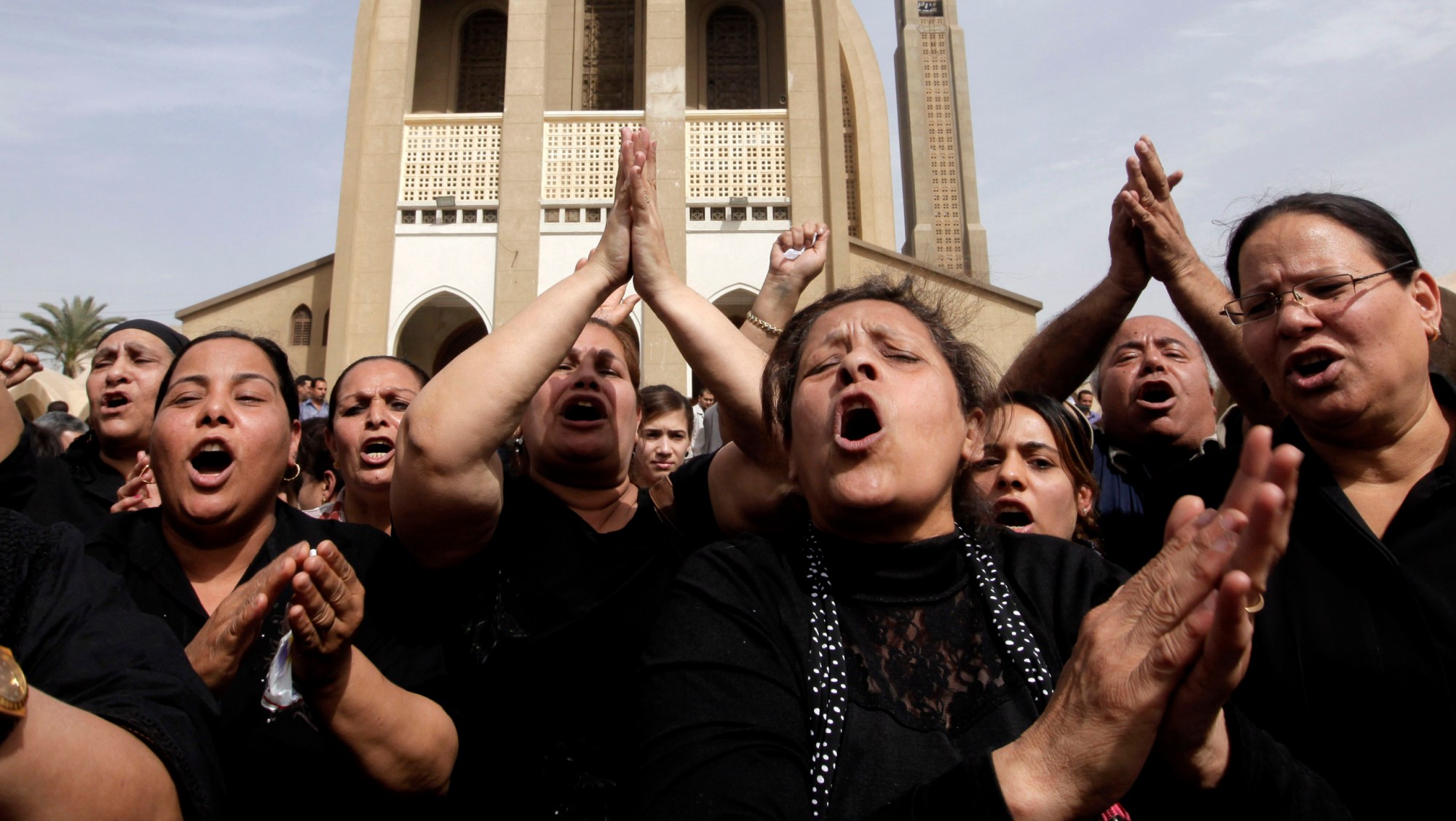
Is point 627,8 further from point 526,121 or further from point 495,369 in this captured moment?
point 495,369

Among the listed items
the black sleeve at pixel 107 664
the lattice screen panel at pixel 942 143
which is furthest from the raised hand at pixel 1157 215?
the lattice screen panel at pixel 942 143

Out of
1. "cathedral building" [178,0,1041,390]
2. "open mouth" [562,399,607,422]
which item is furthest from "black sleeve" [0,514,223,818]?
"cathedral building" [178,0,1041,390]

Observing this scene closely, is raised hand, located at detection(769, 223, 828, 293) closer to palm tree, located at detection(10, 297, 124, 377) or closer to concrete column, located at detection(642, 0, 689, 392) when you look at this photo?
concrete column, located at detection(642, 0, 689, 392)

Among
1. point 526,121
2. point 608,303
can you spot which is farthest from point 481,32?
point 608,303

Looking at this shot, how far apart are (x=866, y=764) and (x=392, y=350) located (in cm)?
1718

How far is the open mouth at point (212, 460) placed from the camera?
8.78ft

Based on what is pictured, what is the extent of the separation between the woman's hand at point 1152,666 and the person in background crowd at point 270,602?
1275 millimetres

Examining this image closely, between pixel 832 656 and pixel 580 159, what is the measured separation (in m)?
17.2

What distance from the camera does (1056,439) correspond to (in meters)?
3.26

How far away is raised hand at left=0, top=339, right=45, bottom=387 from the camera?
3211 millimetres

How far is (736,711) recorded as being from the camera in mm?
1668

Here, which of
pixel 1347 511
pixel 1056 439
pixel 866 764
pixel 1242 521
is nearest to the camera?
pixel 1242 521

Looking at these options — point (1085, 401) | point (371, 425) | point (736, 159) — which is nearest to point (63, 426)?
point (371, 425)

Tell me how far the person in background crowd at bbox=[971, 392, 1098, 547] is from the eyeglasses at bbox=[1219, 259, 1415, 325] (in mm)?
798
